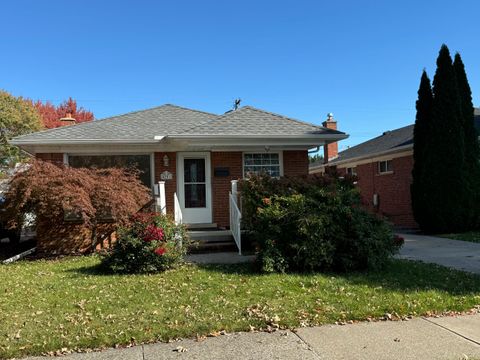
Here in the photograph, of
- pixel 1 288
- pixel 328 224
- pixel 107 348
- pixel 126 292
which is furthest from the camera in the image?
pixel 328 224

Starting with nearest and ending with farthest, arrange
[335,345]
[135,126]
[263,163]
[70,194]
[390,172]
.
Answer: [335,345] < [70,194] < [263,163] < [135,126] < [390,172]

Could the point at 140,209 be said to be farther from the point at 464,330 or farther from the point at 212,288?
the point at 464,330

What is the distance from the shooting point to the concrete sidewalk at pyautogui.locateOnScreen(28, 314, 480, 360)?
14.5 feet

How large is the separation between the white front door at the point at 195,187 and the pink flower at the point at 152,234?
3886mm

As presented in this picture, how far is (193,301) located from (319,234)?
273cm

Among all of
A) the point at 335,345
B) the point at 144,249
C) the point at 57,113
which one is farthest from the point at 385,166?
the point at 57,113

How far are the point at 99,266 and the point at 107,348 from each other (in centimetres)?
442

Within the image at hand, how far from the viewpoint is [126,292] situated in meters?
6.80

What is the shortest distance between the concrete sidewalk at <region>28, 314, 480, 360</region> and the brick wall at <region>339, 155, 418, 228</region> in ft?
41.7

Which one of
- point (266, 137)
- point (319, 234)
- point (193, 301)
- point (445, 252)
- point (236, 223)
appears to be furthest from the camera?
point (266, 137)

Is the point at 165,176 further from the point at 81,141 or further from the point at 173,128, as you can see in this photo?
the point at 81,141

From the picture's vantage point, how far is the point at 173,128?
43.7 feet

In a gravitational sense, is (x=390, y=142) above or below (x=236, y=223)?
→ above

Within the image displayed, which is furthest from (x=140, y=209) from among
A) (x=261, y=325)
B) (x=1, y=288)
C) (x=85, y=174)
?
(x=261, y=325)
